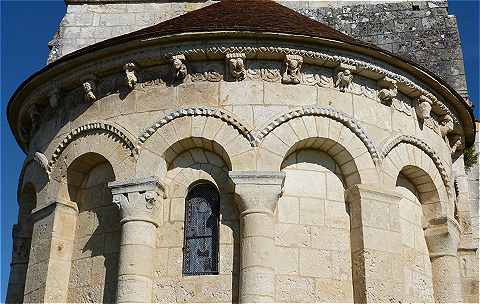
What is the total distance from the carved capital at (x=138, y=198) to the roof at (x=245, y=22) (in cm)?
194

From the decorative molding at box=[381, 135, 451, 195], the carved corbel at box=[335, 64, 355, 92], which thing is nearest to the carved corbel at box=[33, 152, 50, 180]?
the carved corbel at box=[335, 64, 355, 92]

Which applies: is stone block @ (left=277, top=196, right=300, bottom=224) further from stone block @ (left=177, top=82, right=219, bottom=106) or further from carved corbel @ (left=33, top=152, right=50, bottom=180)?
carved corbel @ (left=33, top=152, right=50, bottom=180)

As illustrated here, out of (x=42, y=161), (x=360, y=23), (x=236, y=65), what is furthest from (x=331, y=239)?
(x=360, y=23)

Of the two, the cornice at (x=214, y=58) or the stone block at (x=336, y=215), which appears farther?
the cornice at (x=214, y=58)

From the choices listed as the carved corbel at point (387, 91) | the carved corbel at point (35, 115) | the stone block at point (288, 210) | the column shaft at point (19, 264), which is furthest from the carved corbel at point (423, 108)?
the column shaft at point (19, 264)

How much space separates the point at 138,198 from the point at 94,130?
4.37 ft

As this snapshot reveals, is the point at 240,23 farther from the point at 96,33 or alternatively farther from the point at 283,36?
the point at 96,33

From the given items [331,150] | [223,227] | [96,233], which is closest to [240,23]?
[331,150]

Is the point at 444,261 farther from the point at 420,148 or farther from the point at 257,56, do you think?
the point at 257,56

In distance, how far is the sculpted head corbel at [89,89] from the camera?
332 inches

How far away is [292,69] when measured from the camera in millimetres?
7953

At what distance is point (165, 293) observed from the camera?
23.9ft

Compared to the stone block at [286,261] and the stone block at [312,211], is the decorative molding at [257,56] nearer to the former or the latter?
the stone block at [312,211]

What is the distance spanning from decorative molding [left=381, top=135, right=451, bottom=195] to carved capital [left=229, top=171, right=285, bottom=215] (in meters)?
1.63
